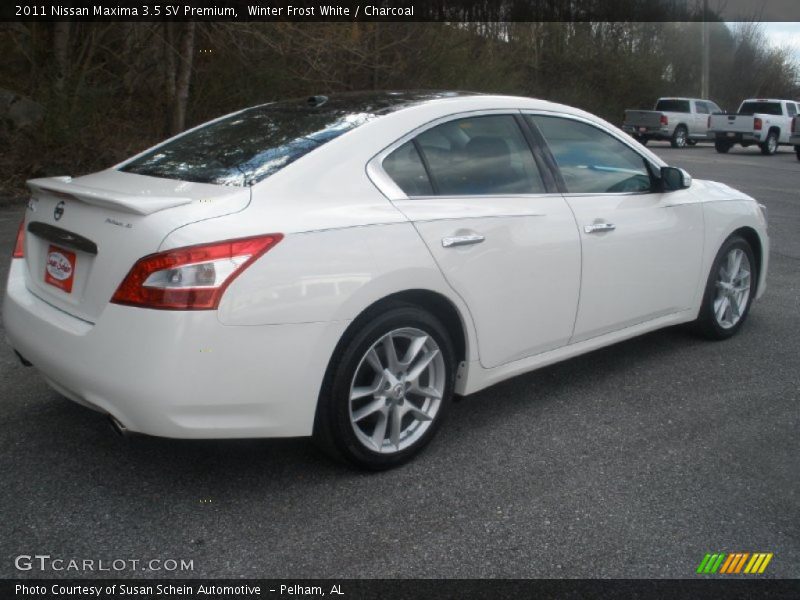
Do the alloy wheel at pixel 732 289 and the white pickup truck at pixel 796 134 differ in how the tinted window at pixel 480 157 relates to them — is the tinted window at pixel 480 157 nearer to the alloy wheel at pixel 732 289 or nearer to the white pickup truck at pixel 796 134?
the alloy wheel at pixel 732 289

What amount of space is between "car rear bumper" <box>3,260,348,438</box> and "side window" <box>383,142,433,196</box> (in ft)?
2.46

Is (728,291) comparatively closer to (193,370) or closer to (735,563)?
(735,563)

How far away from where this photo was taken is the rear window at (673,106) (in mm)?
33500

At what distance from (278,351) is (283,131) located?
3.99ft

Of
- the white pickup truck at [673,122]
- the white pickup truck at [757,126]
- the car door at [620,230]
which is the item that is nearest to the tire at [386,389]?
the car door at [620,230]

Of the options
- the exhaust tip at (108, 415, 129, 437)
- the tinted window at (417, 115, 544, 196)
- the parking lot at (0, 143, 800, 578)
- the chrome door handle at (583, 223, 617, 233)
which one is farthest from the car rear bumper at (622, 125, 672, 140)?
the exhaust tip at (108, 415, 129, 437)

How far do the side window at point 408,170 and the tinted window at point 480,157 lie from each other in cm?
5

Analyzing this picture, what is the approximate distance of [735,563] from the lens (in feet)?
9.95

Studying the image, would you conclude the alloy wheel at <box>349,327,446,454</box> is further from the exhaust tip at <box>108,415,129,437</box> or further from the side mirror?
the side mirror

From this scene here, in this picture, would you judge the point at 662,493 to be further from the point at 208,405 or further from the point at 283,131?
the point at 283,131

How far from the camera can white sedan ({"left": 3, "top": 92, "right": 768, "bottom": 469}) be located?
122 inches

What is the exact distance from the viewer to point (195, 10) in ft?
46.4

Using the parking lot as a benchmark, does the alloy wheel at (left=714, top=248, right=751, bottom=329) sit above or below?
above

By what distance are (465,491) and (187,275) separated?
1.41 m
